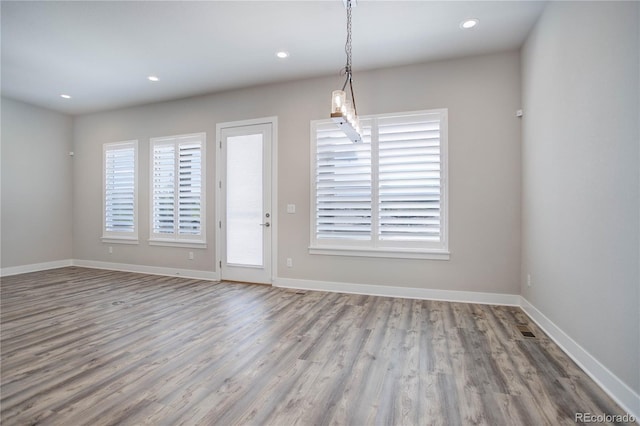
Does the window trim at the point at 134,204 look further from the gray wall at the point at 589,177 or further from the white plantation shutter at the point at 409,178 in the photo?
the gray wall at the point at 589,177

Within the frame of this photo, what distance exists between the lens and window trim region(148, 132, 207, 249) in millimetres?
5324

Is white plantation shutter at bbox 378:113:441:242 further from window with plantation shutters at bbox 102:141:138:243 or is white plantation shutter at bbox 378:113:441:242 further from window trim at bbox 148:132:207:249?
window with plantation shutters at bbox 102:141:138:243

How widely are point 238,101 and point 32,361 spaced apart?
4.16 meters

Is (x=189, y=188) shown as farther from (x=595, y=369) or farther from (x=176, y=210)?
(x=595, y=369)

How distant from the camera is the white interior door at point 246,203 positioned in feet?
16.0

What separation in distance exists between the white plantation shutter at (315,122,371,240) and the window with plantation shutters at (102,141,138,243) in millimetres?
3895

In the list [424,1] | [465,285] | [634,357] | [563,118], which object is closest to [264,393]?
[634,357]

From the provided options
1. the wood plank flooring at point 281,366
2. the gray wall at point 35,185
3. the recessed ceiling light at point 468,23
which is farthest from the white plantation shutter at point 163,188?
the recessed ceiling light at point 468,23

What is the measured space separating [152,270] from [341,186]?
406 cm

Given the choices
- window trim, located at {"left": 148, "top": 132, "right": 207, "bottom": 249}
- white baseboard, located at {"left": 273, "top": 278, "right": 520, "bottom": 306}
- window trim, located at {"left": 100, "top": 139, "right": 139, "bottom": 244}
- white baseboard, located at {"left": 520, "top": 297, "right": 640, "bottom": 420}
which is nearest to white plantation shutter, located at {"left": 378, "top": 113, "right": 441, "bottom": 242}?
white baseboard, located at {"left": 273, "top": 278, "right": 520, "bottom": 306}

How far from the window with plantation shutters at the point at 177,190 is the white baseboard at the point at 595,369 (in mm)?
4965

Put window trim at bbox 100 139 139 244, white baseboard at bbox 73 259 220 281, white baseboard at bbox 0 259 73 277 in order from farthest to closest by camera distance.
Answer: window trim at bbox 100 139 139 244
white baseboard at bbox 0 259 73 277
white baseboard at bbox 73 259 220 281

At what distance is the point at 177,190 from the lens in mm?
5531

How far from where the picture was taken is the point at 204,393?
1.97 m
